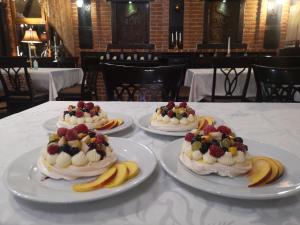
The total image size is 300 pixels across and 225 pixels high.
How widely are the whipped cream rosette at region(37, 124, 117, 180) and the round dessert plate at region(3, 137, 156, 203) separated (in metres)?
0.02

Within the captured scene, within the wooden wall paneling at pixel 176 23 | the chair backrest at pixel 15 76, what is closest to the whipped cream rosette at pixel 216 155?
the chair backrest at pixel 15 76

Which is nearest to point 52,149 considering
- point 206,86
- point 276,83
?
point 276,83

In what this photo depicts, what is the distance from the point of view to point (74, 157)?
462mm

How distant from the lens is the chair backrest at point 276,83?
1326mm

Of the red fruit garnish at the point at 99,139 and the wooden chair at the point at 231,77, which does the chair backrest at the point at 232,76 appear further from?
the red fruit garnish at the point at 99,139

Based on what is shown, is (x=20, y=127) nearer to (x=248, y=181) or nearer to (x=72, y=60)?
(x=248, y=181)

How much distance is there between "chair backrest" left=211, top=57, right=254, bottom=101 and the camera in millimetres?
2479

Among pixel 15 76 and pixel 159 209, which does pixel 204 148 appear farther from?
pixel 15 76

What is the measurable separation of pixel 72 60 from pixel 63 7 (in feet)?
5.56

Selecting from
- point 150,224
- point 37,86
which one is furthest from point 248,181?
point 37,86

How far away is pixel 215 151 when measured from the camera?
47 centimetres

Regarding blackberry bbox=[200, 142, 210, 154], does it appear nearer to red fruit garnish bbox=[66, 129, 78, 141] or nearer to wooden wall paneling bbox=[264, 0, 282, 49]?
red fruit garnish bbox=[66, 129, 78, 141]

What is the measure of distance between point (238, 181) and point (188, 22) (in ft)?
17.2

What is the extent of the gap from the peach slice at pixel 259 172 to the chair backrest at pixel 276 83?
1026 millimetres
